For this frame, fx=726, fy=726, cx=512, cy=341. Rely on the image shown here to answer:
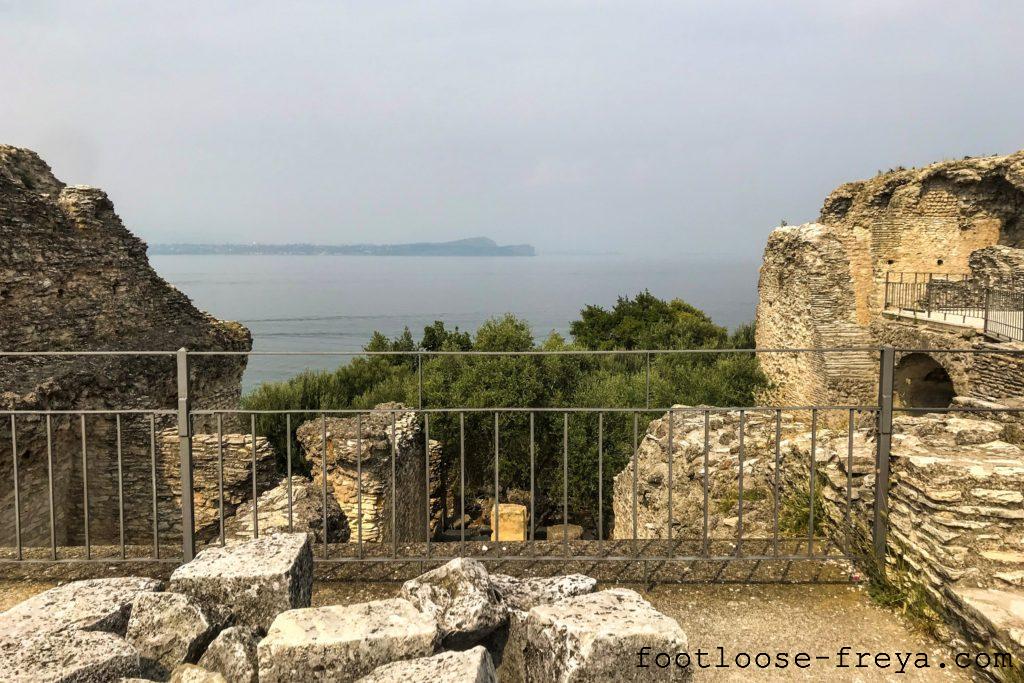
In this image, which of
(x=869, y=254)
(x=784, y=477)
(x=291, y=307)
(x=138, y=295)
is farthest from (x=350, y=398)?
(x=291, y=307)

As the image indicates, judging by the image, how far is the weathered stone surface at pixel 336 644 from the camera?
2945 millimetres

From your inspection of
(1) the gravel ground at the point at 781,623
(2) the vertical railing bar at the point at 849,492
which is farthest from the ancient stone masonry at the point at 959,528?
(1) the gravel ground at the point at 781,623

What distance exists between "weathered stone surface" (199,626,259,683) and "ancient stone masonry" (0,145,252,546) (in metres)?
8.87

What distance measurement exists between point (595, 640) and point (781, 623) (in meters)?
1.45

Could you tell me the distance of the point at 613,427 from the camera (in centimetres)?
2012

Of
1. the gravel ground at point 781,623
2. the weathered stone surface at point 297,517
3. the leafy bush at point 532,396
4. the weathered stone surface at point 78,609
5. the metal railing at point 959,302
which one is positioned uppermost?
the metal railing at point 959,302

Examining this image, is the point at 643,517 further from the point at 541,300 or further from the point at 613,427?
the point at 541,300

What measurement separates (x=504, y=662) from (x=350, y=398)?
25201mm

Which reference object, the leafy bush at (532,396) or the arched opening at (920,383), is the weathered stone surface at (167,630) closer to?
the leafy bush at (532,396)

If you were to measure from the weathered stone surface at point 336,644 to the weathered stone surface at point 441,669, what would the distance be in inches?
2.6

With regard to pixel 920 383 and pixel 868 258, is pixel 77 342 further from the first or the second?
pixel 868 258

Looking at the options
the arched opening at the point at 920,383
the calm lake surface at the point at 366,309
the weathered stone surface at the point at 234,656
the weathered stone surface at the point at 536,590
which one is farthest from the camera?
the calm lake surface at the point at 366,309

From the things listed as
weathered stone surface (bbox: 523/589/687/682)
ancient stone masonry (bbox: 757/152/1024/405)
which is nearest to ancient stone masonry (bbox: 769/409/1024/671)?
weathered stone surface (bbox: 523/589/687/682)

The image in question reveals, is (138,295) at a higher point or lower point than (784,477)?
higher
